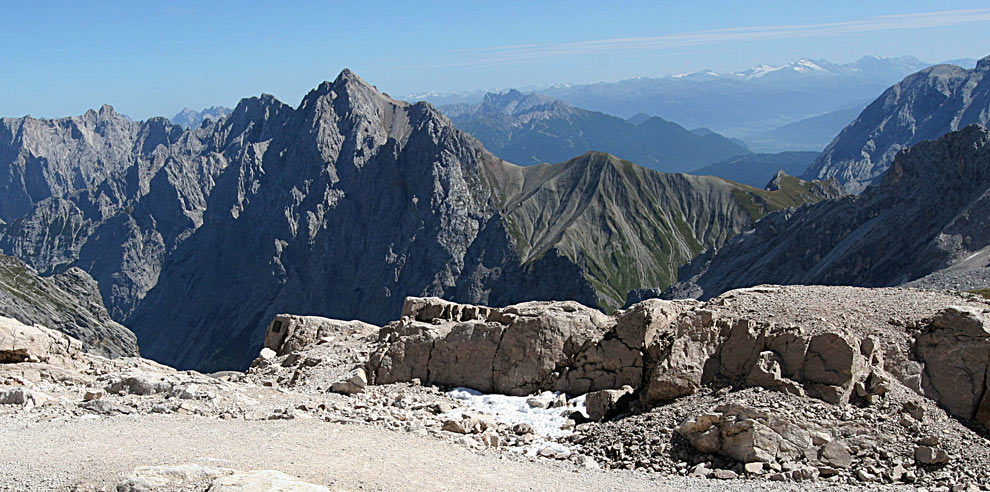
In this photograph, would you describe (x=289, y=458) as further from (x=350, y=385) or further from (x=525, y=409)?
(x=525, y=409)

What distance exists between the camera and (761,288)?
32375mm

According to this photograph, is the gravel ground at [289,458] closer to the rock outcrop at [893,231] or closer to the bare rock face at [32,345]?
the bare rock face at [32,345]

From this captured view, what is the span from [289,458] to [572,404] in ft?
37.3

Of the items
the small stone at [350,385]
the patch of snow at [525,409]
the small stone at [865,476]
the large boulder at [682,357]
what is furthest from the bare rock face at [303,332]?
the small stone at [865,476]

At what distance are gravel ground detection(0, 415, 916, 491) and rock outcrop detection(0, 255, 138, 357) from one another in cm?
15383

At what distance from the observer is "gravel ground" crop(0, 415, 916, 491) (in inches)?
701

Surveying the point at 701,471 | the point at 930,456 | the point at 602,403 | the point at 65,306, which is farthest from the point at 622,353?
the point at 65,306

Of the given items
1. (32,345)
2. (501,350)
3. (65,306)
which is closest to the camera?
(501,350)

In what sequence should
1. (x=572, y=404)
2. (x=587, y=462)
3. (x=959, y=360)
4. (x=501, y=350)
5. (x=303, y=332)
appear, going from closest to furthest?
1. (x=587, y=462)
2. (x=959, y=360)
3. (x=572, y=404)
4. (x=501, y=350)
5. (x=303, y=332)

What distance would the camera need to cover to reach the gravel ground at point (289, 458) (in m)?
17.8

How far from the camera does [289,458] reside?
19219 mm

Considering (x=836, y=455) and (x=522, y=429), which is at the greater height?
(x=836, y=455)

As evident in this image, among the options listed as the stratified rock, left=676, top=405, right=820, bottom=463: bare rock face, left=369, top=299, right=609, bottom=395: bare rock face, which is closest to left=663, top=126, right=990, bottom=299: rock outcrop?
left=369, top=299, right=609, bottom=395: bare rock face

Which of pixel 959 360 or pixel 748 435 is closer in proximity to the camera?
pixel 748 435
